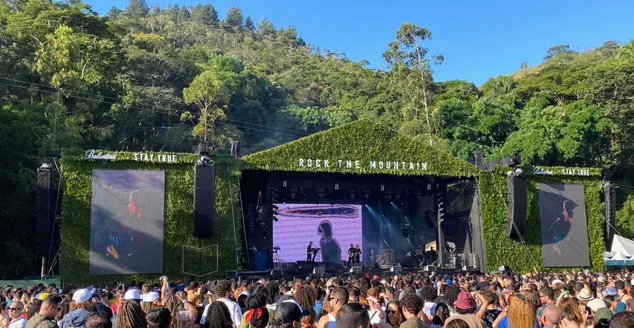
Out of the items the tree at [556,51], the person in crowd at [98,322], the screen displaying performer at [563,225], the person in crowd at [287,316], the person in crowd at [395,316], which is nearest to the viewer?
the person in crowd at [98,322]

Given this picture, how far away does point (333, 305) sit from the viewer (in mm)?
4684

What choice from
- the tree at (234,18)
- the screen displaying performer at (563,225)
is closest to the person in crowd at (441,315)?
the screen displaying performer at (563,225)

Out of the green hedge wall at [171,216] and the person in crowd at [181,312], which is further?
the green hedge wall at [171,216]

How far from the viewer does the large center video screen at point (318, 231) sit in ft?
71.8

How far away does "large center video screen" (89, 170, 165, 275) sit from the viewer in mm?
17219

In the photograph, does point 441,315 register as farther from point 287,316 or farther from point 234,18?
point 234,18

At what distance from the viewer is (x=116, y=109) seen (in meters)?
33.5

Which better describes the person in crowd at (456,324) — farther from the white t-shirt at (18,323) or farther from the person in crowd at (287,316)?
the white t-shirt at (18,323)

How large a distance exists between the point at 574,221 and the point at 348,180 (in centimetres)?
820

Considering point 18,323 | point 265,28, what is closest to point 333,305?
point 18,323

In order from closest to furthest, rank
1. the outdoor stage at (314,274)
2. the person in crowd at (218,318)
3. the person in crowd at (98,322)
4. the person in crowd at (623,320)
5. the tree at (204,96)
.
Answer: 1. the person in crowd at (623,320)
2. the person in crowd at (98,322)
3. the person in crowd at (218,318)
4. the outdoor stage at (314,274)
5. the tree at (204,96)

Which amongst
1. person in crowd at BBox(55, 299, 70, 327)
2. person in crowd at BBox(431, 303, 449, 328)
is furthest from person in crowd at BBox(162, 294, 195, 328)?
person in crowd at BBox(431, 303, 449, 328)

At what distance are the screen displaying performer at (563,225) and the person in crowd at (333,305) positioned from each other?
60.5 ft

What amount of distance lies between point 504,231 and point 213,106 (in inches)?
910
